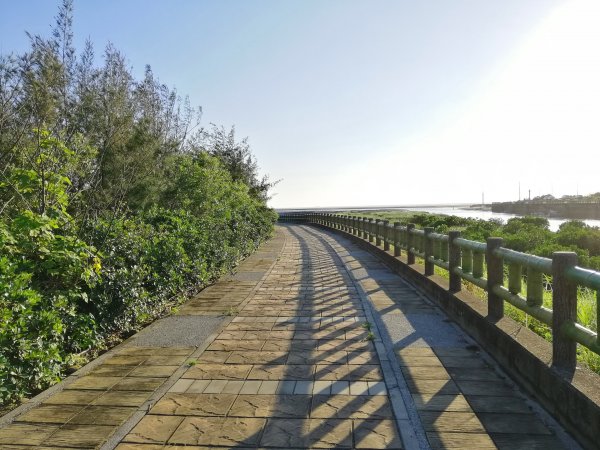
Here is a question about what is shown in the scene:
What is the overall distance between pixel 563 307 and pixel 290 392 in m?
2.44

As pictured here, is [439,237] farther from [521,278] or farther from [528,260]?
[528,260]

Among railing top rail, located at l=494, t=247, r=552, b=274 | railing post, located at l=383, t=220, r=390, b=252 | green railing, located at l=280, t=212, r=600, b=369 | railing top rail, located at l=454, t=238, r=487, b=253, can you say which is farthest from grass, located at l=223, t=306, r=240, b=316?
railing post, located at l=383, t=220, r=390, b=252

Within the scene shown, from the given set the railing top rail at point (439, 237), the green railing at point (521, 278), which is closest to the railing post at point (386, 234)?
the green railing at point (521, 278)

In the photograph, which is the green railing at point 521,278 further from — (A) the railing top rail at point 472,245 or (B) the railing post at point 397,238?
(B) the railing post at point 397,238

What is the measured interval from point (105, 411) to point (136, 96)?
1174cm

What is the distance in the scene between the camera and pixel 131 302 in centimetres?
596

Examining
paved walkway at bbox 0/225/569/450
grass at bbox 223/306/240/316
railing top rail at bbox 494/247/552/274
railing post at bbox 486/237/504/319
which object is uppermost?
railing top rail at bbox 494/247/552/274

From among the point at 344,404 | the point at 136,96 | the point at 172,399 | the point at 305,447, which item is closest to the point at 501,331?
the point at 344,404

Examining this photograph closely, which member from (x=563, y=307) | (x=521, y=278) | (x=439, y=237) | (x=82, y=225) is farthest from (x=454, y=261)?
(x=82, y=225)

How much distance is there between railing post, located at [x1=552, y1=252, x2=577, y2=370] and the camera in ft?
12.6

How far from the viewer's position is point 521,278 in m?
5.23

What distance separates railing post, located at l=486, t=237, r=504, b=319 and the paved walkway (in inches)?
20.1

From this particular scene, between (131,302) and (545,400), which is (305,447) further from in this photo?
(131,302)

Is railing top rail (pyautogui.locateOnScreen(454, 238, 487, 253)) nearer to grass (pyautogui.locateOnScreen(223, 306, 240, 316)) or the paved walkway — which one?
the paved walkway
